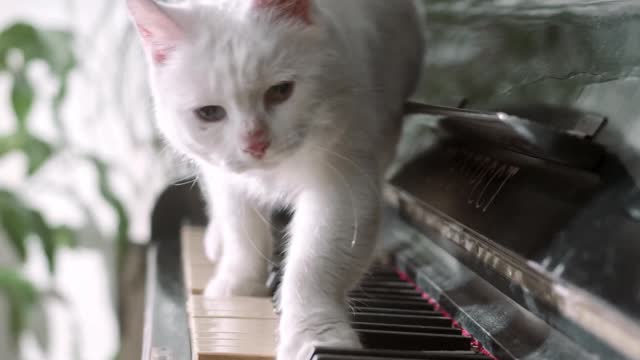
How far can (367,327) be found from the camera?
967 mm

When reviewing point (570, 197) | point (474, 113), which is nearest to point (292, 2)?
point (474, 113)

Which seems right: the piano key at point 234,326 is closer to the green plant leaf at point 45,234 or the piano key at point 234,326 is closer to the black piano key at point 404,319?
the black piano key at point 404,319

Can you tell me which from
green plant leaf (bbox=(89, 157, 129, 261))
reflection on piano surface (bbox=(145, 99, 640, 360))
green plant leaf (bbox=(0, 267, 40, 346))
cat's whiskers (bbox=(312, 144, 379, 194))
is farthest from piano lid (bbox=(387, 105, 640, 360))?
green plant leaf (bbox=(0, 267, 40, 346))

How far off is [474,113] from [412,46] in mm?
577

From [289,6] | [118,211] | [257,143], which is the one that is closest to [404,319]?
[257,143]

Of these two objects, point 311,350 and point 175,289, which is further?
point 175,289

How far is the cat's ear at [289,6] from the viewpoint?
1030 mm

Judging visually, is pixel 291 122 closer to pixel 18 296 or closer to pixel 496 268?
pixel 496 268

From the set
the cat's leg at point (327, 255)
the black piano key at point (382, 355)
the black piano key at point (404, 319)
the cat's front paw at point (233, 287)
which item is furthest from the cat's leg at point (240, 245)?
the black piano key at point (382, 355)

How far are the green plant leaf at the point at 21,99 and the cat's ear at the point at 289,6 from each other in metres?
1.11

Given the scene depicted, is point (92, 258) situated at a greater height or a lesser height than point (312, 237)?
lesser

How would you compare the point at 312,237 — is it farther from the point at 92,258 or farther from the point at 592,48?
the point at 92,258

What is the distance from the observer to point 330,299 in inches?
39.2

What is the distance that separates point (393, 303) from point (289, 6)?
40 centimetres
